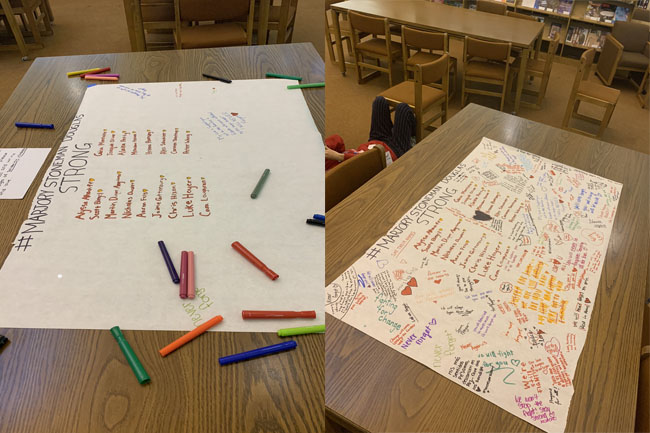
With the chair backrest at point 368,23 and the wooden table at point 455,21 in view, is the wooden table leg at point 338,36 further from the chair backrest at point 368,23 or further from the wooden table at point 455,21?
the chair backrest at point 368,23

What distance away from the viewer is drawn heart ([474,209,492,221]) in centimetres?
133

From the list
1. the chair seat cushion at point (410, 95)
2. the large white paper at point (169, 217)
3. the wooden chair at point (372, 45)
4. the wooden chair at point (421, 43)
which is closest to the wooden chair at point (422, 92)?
the chair seat cushion at point (410, 95)

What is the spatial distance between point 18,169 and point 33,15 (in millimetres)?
3127

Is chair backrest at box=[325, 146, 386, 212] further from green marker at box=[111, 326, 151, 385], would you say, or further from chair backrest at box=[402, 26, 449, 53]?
chair backrest at box=[402, 26, 449, 53]

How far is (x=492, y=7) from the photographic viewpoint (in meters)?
4.32

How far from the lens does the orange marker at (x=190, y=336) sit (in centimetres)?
59

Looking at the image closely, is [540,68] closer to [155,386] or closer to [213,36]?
[213,36]

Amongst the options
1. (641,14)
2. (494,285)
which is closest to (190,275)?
(494,285)

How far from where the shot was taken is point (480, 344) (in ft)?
3.21

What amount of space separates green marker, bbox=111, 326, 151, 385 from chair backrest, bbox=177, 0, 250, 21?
2.27 metres

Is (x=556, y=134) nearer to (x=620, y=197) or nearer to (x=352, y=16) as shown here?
(x=620, y=197)

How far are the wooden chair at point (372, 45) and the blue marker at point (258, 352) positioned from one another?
3.54 metres

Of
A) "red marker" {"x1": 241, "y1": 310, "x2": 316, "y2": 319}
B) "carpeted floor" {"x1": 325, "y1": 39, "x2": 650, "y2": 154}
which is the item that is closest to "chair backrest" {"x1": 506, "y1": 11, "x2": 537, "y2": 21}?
"carpeted floor" {"x1": 325, "y1": 39, "x2": 650, "y2": 154}

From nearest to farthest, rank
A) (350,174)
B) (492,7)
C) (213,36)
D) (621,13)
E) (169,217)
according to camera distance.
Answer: (169,217)
(350,174)
(213,36)
(492,7)
(621,13)
